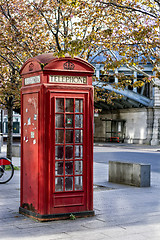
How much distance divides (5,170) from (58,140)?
4925mm

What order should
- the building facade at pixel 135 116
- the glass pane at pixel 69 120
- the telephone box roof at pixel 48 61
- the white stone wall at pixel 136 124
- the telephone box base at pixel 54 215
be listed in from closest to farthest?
the telephone box base at pixel 54 215, the telephone box roof at pixel 48 61, the glass pane at pixel 69 120, the building facade at pixel 135 116, the white stone wall at pixel 136 124

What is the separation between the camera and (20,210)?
7.18m

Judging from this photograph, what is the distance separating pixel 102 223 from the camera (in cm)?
649

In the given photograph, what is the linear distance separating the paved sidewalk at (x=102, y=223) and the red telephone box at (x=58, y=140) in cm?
30

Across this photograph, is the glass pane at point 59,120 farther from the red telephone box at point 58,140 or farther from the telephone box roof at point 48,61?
the telephone box roof at point 48,61

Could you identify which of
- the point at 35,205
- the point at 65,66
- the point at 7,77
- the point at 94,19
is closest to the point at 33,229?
the point at 35,205

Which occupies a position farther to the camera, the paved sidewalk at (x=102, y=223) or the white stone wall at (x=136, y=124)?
the white stone wall at (x=136, y=124)

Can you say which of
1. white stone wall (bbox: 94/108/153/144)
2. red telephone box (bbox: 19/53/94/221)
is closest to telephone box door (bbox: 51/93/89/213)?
red telephone box (bbox: 19/53/94/221)

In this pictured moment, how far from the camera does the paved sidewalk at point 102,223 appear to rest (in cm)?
575

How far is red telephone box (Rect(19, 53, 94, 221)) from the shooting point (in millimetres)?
6648

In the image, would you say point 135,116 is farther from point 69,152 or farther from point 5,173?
point 69,152

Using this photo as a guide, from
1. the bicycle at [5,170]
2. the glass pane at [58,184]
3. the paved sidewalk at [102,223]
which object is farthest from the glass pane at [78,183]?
the bicycle at [5,170]

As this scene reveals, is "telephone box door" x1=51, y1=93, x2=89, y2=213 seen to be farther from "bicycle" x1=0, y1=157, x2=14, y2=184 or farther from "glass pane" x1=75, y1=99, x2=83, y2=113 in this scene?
"bicycle" x1=0, y1=157, x2=14, y2=184

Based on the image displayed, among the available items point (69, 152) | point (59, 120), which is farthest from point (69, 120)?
point (69, 152)
